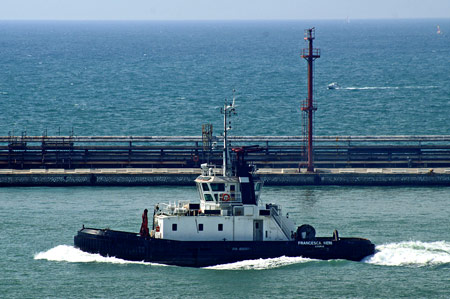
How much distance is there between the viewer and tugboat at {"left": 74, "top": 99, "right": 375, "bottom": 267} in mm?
59281

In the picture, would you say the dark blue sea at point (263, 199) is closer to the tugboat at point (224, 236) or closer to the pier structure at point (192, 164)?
the tugboat at point (224, 236)

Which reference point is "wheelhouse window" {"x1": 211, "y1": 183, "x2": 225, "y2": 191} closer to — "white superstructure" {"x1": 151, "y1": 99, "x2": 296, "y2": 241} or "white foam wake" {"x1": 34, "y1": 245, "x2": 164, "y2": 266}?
"white superstructure" {"x1": 151, "y1": 99, "x2": 296, "y2": 241}

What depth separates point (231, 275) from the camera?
191 ft

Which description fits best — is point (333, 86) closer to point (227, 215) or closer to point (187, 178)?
point (187, 178)

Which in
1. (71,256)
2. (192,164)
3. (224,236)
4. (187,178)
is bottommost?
(71,256)

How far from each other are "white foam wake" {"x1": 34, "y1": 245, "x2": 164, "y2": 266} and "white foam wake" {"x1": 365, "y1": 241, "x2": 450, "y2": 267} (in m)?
14.2

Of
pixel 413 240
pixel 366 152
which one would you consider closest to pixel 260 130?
pixel 366 152

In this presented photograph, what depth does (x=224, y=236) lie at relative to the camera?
5988 centimetres

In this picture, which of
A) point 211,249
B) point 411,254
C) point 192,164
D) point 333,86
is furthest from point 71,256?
point 333,86

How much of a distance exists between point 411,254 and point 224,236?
450 inches

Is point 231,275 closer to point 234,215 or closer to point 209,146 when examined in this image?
point 234,215

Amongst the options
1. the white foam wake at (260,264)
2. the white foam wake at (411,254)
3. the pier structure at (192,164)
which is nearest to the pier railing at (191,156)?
the pier structure at (192,164)

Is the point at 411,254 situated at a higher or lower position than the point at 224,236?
lower

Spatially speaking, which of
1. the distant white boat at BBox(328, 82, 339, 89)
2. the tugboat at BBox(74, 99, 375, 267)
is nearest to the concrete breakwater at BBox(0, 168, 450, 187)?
the tugboat at BBox(74, 99, 375, 267)
